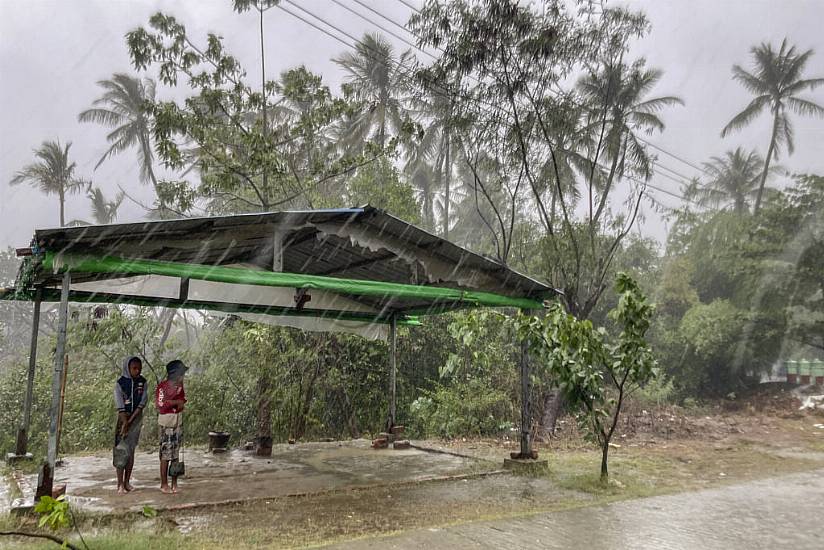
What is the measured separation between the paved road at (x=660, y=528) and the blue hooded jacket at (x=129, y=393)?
10.2 feet

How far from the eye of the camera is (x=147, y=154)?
88.3 ft

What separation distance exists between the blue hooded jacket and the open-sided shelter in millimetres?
984

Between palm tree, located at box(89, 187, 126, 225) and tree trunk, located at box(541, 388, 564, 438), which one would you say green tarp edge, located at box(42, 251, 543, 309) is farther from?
palm tree, located at box(89, 187, 126, 225)

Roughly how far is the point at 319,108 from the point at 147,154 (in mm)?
17273

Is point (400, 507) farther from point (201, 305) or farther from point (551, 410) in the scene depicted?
point (551, 410)

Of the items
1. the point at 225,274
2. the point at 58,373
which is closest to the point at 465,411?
the point at 225,274

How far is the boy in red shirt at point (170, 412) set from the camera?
21.3ft

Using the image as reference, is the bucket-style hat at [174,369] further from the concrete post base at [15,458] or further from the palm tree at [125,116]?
the palm tree at [125,116]

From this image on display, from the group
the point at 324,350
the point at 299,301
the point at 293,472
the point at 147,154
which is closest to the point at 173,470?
the point at 293,472

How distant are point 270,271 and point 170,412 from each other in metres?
1.92

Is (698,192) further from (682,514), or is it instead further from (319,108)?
(682,514)

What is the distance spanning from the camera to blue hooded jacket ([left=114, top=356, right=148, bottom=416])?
6535 mm

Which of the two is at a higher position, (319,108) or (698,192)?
(698,192)

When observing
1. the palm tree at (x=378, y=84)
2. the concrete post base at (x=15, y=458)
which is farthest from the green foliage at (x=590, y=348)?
the palm tree at (x=378, y=84)
